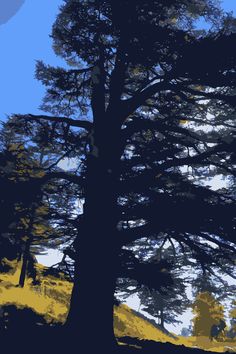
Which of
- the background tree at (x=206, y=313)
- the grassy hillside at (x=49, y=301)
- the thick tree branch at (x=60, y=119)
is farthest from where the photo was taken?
the background tree at (x=206, y=313)

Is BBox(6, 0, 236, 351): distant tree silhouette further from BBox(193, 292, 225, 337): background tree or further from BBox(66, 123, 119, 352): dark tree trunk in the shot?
BBox(193, 292, 225, 337): background tree

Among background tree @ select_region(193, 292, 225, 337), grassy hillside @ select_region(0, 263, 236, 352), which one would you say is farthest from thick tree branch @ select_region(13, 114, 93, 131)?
background tree @ select_region(193, 292, 225, 337)

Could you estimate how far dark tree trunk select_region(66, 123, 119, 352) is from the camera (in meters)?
9.61

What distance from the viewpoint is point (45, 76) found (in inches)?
514

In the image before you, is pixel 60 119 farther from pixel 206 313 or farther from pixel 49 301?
pixel 206 313

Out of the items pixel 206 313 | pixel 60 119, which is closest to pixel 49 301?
pixel 60 119

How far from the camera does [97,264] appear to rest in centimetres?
969

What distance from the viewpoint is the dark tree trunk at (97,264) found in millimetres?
9609

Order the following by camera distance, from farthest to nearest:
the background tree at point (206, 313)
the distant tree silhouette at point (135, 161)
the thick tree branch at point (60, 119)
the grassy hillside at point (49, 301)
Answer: the background tree at point (206, 313) < the grassy hillside at point (49, 301) < the thick tree branch at point (60, 119) < the distant tree silhouette at point (135, 161)

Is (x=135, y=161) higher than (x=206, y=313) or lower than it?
higher

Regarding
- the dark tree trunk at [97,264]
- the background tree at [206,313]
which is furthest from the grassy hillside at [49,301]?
the dark tree trunk at [97,264]

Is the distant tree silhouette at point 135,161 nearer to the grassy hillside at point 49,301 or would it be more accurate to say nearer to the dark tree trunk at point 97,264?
the dark tree trunk at point 97,264

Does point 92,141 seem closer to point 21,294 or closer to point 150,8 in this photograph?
point 150,8

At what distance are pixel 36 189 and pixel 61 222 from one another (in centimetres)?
133
